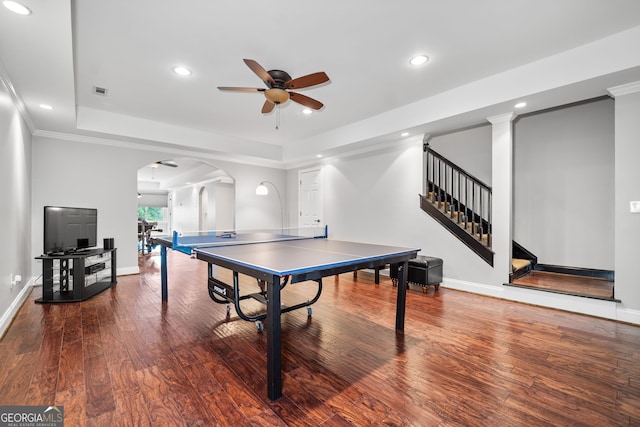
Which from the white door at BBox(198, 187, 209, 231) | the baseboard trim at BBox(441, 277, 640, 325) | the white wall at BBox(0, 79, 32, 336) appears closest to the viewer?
the white wall at BBox(0, 79, 32, 336)

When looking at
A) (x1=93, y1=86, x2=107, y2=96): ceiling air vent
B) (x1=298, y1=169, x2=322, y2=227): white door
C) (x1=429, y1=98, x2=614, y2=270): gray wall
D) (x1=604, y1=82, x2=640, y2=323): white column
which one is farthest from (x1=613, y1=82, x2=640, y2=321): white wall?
(x1=93, y1=86, x2=107, y2=96): ceiling air vent

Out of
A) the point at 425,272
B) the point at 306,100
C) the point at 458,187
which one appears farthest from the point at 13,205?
the point at 458,187

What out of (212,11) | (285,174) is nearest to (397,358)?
(212,11)

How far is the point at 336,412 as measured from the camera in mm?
1652

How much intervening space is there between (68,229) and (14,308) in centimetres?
121

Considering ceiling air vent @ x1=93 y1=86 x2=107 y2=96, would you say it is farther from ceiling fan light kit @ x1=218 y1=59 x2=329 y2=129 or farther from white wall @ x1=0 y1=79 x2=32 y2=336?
ceiling fan light kit @ x1=218 y1=59 x2=329 y2=129

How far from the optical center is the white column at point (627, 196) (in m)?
2.98

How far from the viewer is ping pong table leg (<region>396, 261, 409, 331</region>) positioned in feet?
9.04

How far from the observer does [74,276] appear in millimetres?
3789

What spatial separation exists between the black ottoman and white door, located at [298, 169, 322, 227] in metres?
3.00

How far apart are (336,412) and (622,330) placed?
3199 millimetres

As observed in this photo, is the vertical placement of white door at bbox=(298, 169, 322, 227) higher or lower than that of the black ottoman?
higher

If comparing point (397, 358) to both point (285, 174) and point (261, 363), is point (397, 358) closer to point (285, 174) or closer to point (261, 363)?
point (261, 363)

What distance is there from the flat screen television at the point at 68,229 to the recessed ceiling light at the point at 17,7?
2644 mm
